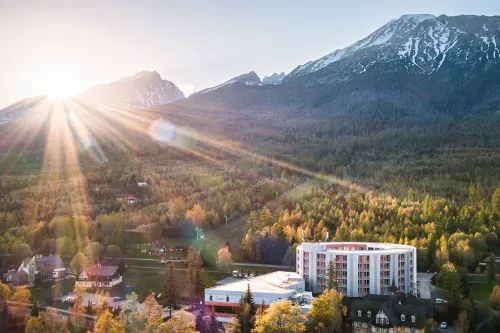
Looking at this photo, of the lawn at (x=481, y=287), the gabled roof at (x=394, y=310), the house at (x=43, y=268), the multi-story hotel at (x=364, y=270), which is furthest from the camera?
the house at (x=43, y=268)

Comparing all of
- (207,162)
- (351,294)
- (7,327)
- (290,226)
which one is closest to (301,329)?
(351,294)

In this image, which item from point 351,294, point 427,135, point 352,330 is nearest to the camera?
point 352,330

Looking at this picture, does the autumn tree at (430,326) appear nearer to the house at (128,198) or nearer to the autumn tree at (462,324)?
the autumn tree at (462,324)

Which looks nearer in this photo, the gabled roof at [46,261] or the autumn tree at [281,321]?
the autumn tree at [281,321]

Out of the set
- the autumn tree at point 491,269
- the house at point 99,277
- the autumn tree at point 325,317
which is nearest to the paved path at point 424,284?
the autumn tree at point 491,269

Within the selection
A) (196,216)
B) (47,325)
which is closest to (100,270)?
(47,325)

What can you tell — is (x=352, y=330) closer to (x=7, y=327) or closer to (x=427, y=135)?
(x=7, y=327)

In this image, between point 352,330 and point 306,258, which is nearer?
point 352,330
